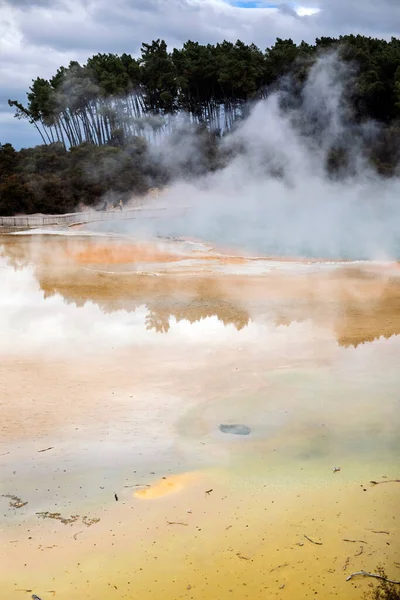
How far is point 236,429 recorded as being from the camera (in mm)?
6527

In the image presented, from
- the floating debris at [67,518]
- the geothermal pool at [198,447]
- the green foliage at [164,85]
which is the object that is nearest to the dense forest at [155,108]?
the green foliage at [164,85]

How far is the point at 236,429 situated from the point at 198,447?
540mm

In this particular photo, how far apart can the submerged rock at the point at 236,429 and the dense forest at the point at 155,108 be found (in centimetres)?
2909

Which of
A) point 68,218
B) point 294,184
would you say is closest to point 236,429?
point 68,218

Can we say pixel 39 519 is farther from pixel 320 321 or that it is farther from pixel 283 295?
pixel 283 295

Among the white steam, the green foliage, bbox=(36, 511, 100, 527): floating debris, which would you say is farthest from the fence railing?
bbox=(36, 511, 100, 527): floating debris

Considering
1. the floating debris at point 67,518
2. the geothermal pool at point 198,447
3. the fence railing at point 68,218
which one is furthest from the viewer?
the fence railing at point 68,218

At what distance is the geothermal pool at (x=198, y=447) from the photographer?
4.40 metres

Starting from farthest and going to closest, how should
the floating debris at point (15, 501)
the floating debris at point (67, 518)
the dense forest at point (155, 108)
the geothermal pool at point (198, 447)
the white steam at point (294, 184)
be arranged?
the dense forest at point (155, 108) < the white steam at point (294, 184) < the floating debris at point (15, 501) < the floating debris at point (67, 518) < the geothermal pool at point (198, 447)

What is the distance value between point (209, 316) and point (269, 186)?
29.7 m

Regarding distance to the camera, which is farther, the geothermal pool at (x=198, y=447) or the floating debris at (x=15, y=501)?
the floating debris at (x=15, y=501)

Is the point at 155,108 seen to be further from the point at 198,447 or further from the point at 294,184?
the point at 198,447

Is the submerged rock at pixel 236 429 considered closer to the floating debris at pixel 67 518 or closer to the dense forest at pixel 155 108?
the floating debris at pixel 67 518

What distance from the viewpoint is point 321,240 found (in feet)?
73.6
